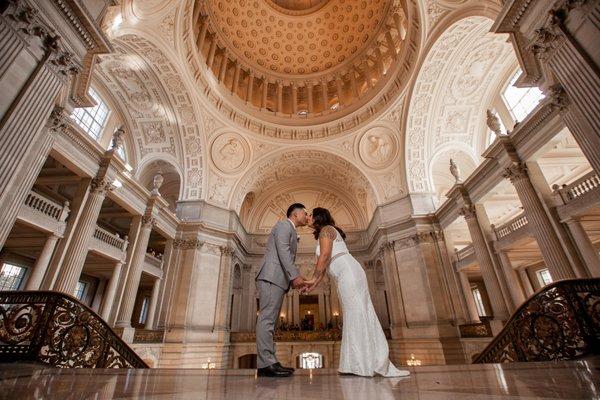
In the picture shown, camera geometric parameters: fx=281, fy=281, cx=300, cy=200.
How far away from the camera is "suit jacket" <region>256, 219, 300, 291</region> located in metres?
3.38

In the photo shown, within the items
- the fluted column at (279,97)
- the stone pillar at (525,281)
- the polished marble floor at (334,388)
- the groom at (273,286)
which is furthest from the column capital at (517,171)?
the fluted column at (279,97)

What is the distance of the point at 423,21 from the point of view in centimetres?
1406

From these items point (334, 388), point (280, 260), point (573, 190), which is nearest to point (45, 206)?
point (280, 260)

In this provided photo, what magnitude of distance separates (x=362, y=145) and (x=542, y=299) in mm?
15213

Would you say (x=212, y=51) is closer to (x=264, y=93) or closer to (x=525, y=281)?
(x=264, y=93)

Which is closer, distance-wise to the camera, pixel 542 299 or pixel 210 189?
pixel 542 299

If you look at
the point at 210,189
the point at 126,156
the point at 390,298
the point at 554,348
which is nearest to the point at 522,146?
the point at 554,348

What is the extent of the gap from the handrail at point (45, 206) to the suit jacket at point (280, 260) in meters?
10.0

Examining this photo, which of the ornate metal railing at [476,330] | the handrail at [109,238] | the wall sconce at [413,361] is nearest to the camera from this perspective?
the handrail at [109,238]

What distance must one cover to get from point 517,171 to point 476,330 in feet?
24.5

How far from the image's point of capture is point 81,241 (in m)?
10.4

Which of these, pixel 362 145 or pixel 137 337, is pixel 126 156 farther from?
pixel 362 145

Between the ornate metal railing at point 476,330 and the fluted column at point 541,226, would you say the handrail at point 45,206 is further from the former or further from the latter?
the ornate metal railing at point 476,330

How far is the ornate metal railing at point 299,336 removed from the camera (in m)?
17.7
